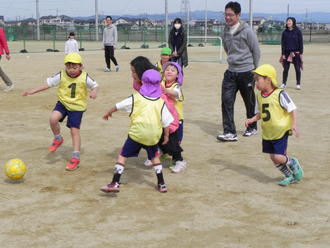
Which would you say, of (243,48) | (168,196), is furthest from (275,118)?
(243,48)

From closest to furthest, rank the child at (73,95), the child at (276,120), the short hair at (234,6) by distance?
the child at (276,120) → the child at (73,95) → the short hair at (234,6)

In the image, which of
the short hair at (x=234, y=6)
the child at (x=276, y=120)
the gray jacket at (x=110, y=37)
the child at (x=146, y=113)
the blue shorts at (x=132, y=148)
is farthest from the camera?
the gray jacket at (x=110, y=37)

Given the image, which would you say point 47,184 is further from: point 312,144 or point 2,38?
point 2,38

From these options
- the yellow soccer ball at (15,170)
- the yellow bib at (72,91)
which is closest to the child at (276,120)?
the yellow bib at (72,91)

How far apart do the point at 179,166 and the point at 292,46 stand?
28.1 ft

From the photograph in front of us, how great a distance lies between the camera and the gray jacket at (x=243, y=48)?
305 inches

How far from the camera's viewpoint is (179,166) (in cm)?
619

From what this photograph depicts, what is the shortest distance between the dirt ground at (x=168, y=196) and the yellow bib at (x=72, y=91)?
0.81 meters

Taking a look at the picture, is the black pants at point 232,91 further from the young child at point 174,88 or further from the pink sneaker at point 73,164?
the pink sneaker at point 73,164

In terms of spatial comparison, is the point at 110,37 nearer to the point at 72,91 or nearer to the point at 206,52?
the point at 72,91

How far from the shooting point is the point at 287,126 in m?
5.51

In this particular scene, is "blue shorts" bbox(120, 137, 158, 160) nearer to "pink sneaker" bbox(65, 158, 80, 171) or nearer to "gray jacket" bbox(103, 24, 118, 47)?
"pink sneaker" bbox(65, 158, 80, 171)

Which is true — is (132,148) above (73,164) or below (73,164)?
above

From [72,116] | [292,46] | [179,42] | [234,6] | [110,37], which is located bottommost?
[72,116]
